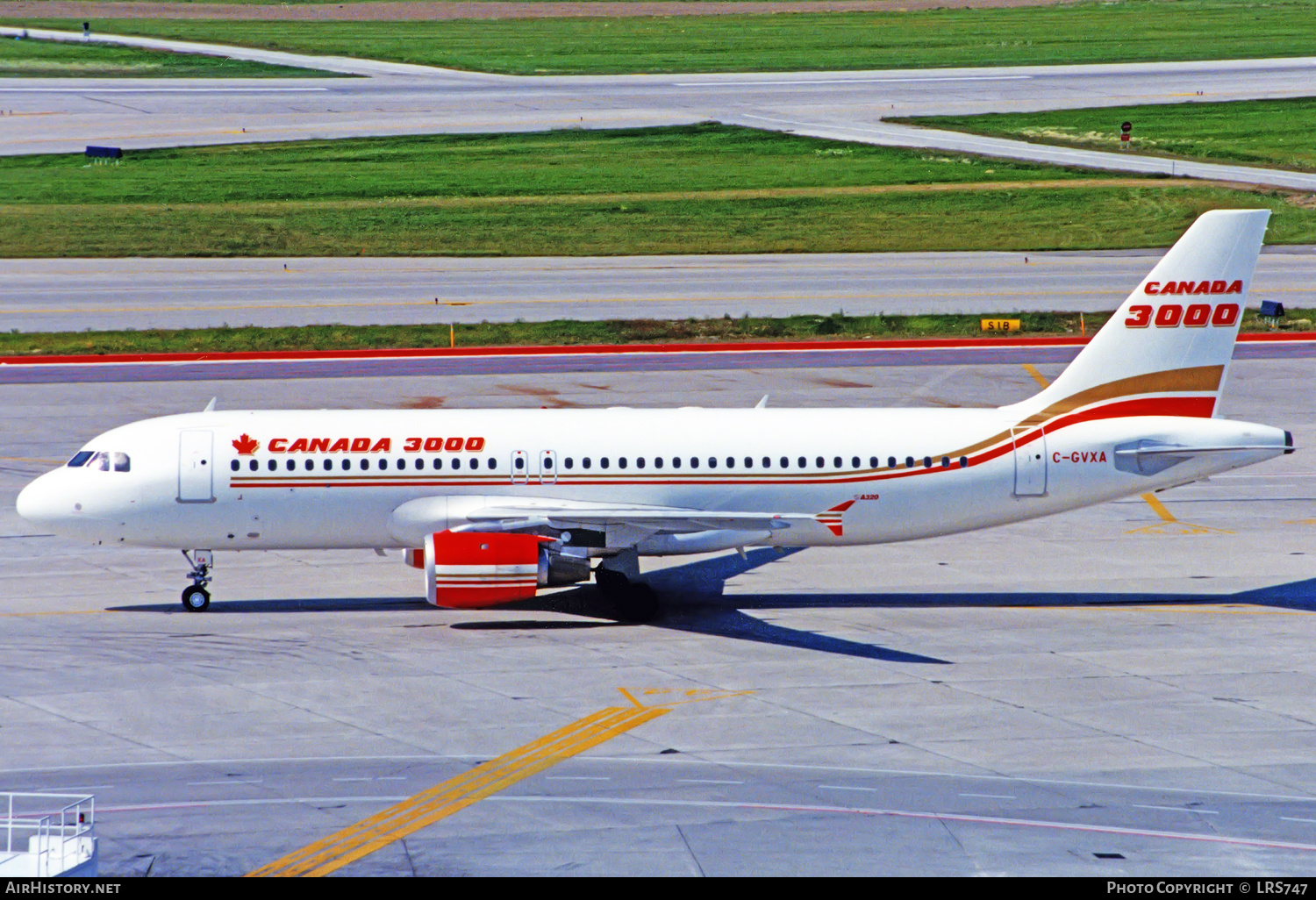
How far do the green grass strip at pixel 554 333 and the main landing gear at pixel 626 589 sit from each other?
3076cm

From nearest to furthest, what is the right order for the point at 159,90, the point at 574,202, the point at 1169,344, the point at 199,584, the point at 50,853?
the point at 50,853
the point at 199,584
the point at 1169,344
the point at 574,202
the point at 159,90

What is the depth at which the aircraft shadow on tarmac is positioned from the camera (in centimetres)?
3469

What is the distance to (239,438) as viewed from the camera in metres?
35.2

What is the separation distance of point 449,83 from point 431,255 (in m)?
46.6

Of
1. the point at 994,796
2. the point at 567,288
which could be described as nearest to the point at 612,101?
the point at 567,288

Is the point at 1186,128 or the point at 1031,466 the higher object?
the point at 1186,128

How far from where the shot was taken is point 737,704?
96.1 ft

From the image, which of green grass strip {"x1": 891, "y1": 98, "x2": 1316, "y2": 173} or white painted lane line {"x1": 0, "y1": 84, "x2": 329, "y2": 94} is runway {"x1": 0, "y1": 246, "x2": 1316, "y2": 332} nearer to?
green grass strip {"x1": 891, "y1": 98, "x2": 1316, "y2": 173}

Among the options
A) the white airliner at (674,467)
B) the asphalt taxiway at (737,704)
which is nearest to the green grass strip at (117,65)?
the asphalt taxiway at (737,704)

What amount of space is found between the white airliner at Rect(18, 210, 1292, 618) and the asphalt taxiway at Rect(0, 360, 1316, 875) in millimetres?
1794

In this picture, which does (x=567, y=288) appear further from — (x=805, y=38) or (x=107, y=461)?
(x=805, y=38)

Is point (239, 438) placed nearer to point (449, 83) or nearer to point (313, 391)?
point (313, 391)

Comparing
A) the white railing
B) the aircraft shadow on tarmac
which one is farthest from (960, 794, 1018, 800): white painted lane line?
the white railing

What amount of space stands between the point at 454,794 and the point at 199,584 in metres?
13.0
